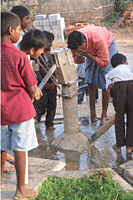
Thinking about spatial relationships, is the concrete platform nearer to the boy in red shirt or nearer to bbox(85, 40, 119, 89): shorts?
the boy in red shirt

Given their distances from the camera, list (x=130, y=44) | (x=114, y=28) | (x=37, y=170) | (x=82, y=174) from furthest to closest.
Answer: (x=114, y=28) < (x=130, y=44) < (x=37, y=170) < (x=82, y=174)

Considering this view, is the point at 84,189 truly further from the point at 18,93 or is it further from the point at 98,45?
the point at 98,45

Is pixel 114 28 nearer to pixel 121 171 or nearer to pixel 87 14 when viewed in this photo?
pixel 87 14

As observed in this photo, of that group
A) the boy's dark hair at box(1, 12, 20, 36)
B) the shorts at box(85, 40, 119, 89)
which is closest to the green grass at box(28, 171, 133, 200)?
the boy's dark hair at box(1, 12, 20, 36)

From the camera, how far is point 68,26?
486 inches

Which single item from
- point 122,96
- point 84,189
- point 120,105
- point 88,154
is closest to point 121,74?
point 122,96

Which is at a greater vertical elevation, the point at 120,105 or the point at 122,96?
the point at 122,96

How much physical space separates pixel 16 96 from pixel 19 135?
299 millimetres

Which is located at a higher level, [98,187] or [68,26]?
[68,26]

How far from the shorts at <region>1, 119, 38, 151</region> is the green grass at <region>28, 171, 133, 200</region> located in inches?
19.4

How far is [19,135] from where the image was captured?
72.8 inches

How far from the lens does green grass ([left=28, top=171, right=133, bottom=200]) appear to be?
2.03m

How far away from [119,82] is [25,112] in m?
1.50

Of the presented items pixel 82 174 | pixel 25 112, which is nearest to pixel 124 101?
pixel 82 174
